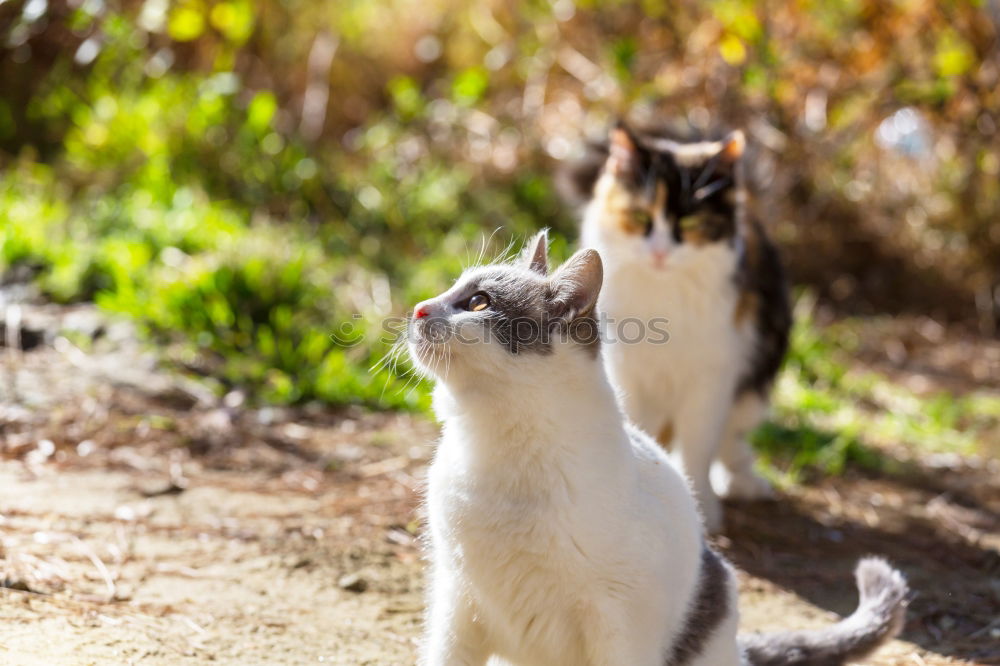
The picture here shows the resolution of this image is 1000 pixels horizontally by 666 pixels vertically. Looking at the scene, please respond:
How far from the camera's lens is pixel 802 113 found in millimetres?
7289

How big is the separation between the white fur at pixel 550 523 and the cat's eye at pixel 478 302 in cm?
14

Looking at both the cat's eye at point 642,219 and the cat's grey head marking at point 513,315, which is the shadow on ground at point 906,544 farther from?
the cat's grey head marking at point 513,315

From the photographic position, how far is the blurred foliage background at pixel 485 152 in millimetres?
6016

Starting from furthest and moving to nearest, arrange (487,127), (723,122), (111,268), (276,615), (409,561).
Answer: (487,127) → (723,122) → (111,268) → (409,561) → (276,615)

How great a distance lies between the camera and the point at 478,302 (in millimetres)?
2383

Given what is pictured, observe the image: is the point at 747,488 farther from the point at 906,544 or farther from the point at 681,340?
the point at 681,340

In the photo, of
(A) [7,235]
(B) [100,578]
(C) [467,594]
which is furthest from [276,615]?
(A) [7,235]

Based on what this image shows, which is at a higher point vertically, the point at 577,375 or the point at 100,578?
the point at 577,375

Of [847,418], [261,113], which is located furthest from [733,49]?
[261,113]

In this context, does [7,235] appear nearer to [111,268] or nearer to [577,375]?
[111,268]

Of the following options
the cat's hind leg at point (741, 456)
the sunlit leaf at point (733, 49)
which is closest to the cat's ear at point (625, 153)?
the cat's hind leg at point (741, 456)

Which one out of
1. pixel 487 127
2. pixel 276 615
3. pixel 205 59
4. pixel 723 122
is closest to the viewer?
pixel 276 615

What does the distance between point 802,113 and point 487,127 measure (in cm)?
236

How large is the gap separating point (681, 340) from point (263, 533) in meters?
1.72
